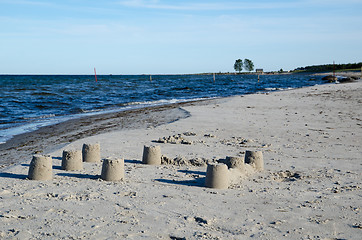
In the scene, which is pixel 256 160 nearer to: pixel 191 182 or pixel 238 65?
pixel 191 182

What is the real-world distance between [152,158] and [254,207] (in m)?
2.73

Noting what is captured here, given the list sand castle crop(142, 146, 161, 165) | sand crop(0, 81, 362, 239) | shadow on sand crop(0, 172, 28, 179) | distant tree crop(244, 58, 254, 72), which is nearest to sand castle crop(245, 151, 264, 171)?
sand crop(0, 81, 362, 239)

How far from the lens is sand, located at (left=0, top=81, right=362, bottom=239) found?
14.0 ft

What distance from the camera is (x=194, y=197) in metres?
5.41

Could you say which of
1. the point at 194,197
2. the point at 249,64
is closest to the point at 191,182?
the point at 194,197

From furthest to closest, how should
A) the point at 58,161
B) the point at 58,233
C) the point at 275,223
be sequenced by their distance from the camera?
1. the point at 58,161
2. the point at 275,223
3. the point at 58,233

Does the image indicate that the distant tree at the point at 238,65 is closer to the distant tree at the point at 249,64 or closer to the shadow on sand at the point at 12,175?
the distant tree at the point at 249,64

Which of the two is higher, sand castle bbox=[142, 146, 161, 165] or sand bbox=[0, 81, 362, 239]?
sand castle bbox=[142, 146, 161, 165]

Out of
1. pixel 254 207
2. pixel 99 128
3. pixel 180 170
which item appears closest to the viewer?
pixel 254 207

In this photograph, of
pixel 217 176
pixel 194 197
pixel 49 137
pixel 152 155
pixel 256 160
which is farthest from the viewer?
pixel 49 137

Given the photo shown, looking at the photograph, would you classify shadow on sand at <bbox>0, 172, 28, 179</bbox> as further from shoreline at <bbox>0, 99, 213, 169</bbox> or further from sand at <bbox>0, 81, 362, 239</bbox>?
shoreline at <bbox>0, 99, 213, 169</bbox>

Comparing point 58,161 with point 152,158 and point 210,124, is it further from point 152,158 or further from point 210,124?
point 210,124

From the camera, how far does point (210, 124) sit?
12180 millimetres

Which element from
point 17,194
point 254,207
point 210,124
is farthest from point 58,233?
point 210,124
